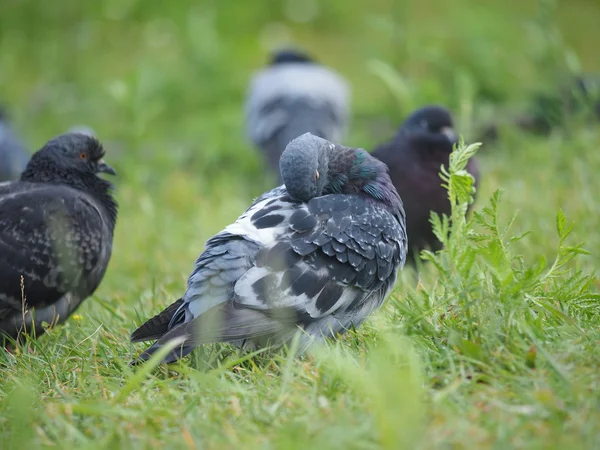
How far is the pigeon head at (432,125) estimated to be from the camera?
491 centimetres

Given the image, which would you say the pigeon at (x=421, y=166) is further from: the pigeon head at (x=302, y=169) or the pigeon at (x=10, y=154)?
the pigeon at (x=10, y=154)

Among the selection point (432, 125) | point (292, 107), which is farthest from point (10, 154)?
point (432, 125)

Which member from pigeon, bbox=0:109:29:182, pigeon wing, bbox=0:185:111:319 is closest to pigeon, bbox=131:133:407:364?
pigeon wing, bbox=0:185:111:319

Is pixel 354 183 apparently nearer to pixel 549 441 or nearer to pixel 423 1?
pixel 549 441

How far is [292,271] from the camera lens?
125 inches

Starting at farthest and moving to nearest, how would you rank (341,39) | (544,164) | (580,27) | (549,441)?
(341,39) → (580,27) → (544,164) → (549,441)

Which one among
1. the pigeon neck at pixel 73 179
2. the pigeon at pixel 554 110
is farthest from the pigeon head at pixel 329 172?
the pigeon at pixel 554 110

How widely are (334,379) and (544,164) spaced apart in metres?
4.15

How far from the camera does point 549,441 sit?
7.26ft

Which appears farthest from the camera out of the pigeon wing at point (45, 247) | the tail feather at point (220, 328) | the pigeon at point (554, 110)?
the pigeon at point (554, 110)

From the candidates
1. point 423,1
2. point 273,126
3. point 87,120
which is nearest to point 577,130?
point 273,126

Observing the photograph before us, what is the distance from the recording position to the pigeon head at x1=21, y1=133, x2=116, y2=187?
440cm

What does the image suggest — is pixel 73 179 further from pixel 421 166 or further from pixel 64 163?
pixel 421 166

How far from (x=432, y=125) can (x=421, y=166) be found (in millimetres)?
292
